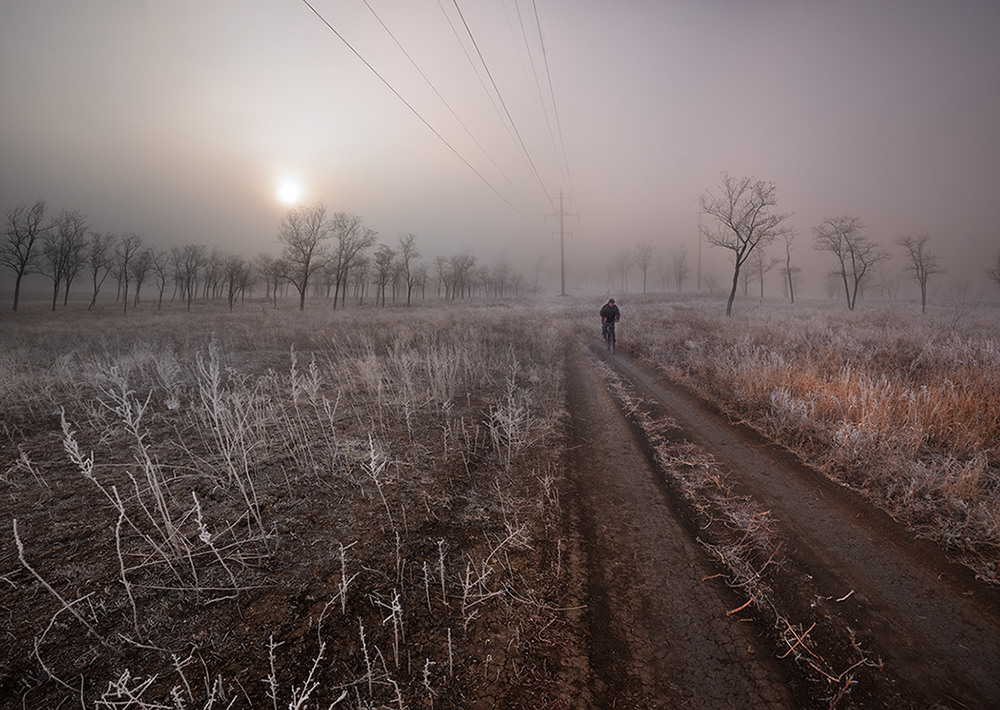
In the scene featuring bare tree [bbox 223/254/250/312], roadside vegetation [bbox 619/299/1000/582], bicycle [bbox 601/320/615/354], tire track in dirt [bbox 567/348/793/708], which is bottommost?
tire track in dirt [bbox 567/348/793/708]

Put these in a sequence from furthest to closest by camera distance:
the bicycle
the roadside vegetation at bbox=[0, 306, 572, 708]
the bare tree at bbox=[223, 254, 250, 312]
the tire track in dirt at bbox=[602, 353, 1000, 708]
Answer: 1. the bare tree at bbox=[223, 254, 250, 312]
2. the bicycle
3. the tire track in dirt at bbox=[602, 353, 1000, 708]
4. the roadside vegetation at bbox=[0, 306, 572, 708]

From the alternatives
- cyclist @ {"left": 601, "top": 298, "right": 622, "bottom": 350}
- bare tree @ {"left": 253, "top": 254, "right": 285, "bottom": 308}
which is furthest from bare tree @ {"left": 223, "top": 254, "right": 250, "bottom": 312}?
cyclist @ {"left": 601, "top": 298, "right": 622, "bottom": 350}

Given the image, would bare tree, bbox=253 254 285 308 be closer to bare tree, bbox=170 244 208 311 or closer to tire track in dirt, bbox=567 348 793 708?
bare tree, bbox=170 244 208 311

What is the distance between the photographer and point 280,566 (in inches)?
113

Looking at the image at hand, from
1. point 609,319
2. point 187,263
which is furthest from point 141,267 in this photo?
point 609,319

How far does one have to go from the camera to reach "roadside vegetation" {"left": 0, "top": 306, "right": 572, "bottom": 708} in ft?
6.73

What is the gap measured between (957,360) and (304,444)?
1305 cm

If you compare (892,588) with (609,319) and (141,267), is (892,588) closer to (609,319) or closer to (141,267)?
(609,319)

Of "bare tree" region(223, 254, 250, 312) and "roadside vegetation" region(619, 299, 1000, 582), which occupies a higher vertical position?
"bare tree" region(223, 254, 250, 312)

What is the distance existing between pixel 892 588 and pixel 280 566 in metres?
4.85

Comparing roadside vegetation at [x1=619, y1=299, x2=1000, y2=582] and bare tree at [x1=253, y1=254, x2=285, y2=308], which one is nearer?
roadside vegetation at [x1=619, y1=299, x2=1000, y2=582]

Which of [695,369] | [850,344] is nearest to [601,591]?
[695,369]

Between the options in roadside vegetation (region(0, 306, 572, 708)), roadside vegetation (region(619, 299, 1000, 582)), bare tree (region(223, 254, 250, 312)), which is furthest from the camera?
bare tree (region(223, 254, 250, 312))

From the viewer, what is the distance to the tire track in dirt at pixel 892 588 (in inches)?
86.2
